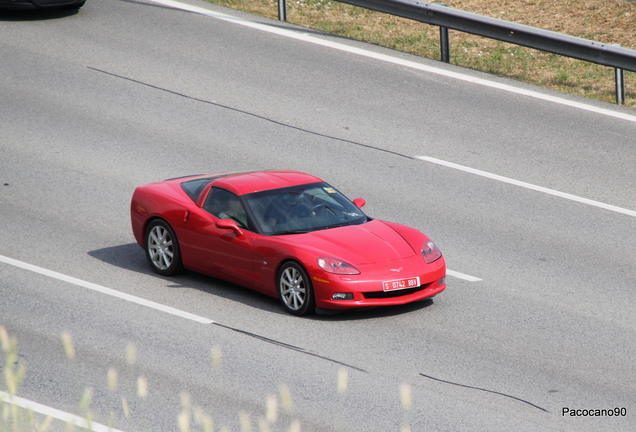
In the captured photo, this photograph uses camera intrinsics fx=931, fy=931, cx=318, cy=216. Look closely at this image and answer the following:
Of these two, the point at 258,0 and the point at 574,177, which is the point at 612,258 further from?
the point at 258,0

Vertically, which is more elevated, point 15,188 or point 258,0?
point 258,0

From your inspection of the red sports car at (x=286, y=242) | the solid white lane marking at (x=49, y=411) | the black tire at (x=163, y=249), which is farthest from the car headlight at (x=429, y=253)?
the solid white lane marking at (x=49, y=411)

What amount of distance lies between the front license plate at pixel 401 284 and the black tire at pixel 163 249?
102 inches

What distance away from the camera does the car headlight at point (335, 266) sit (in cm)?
923

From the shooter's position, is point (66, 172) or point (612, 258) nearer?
point (612, 258)

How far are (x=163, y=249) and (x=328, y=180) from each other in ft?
11.0

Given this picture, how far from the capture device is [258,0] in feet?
69.1

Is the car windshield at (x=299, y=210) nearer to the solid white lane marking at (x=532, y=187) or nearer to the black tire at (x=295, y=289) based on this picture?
the black tire at (x=295, y=289)

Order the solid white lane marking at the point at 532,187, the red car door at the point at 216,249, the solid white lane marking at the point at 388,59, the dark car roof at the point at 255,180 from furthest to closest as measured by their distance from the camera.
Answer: the solid white lane marking at the point at 388,59, the solid white lane marking at the point at 532,187, the dark car roof at the point at 255,180, the red car door at the point at 216,249

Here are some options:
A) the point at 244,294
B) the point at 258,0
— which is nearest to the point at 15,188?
the point at 244,294

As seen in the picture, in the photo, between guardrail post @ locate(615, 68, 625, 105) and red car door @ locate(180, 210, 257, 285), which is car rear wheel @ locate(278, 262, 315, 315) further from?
guardrail post @ locate(615, 68, 625, 105)

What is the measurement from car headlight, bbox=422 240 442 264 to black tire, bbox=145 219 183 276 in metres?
2.78

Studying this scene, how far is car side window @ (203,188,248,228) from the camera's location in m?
10.1

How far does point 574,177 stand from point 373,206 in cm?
317
